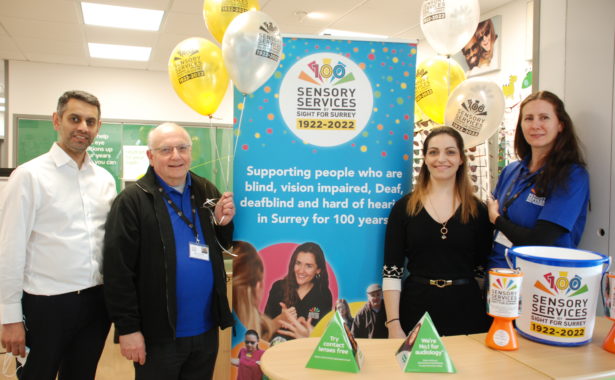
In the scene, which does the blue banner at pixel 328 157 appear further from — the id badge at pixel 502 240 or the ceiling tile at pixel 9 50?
the ceiling tile at pixel 9 50

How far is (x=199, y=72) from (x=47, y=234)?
3.42ft

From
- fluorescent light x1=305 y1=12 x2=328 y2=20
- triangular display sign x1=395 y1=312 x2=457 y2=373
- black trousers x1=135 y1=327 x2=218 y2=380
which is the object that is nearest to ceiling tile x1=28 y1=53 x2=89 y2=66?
fluorescent light x1=305 y1=12 x2=328 y2=20

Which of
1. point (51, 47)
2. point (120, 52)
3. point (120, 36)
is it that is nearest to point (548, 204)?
point (120, 36)

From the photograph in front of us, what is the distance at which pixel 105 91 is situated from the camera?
7.27 m

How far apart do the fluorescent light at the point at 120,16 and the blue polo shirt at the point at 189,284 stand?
11.6 feet

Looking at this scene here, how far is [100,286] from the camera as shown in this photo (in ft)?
6.49

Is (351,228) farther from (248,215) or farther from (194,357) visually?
(194,357)

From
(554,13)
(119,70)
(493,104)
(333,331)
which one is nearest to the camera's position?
(333,331)

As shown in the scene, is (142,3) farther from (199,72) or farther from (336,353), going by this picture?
(336,353)

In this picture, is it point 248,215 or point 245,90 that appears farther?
point 248,215

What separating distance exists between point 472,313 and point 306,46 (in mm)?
1440

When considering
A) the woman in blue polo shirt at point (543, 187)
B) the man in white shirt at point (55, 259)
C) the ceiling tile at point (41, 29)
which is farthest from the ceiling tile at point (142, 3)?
the woman in blue polo shirt at point (543, 187)

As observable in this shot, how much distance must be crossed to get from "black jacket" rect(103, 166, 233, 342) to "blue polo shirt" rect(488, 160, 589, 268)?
140 cm

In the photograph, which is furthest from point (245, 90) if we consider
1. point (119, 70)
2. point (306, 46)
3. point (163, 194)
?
point (119, 70)
